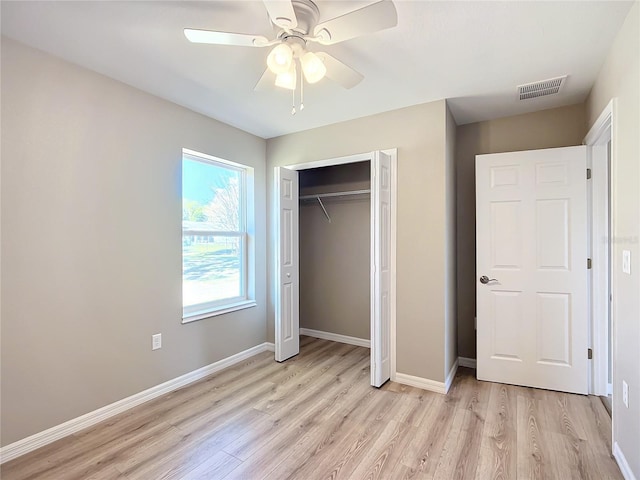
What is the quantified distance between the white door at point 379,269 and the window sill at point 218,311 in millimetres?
1453

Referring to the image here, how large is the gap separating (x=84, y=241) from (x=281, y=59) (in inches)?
71.2

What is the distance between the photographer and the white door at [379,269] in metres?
2.80

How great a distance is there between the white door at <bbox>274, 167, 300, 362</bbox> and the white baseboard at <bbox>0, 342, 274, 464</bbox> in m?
0.55

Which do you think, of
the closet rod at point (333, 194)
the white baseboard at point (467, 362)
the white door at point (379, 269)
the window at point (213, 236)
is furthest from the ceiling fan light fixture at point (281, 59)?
the white baseboard at point (467, 362)

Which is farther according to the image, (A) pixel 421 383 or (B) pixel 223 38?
(A) pixel 421 383

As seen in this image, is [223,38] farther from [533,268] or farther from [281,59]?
[533,268]

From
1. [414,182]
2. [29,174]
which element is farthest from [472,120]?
[29,174]

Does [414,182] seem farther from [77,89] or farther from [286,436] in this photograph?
[77,89]

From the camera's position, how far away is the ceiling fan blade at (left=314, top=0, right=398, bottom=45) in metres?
1.30

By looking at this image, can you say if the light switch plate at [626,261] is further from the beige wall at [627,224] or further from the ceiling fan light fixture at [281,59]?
the ceiling fan light fixture at [281,59]

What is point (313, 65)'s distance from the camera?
5.49 ft

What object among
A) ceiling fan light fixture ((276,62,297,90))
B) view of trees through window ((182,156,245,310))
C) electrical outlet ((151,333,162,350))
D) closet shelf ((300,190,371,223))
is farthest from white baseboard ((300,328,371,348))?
ceiling fan light fixture ((276,62,297,90))

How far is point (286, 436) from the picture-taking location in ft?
6.95

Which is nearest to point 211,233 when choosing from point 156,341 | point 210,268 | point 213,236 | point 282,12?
point 213,236
